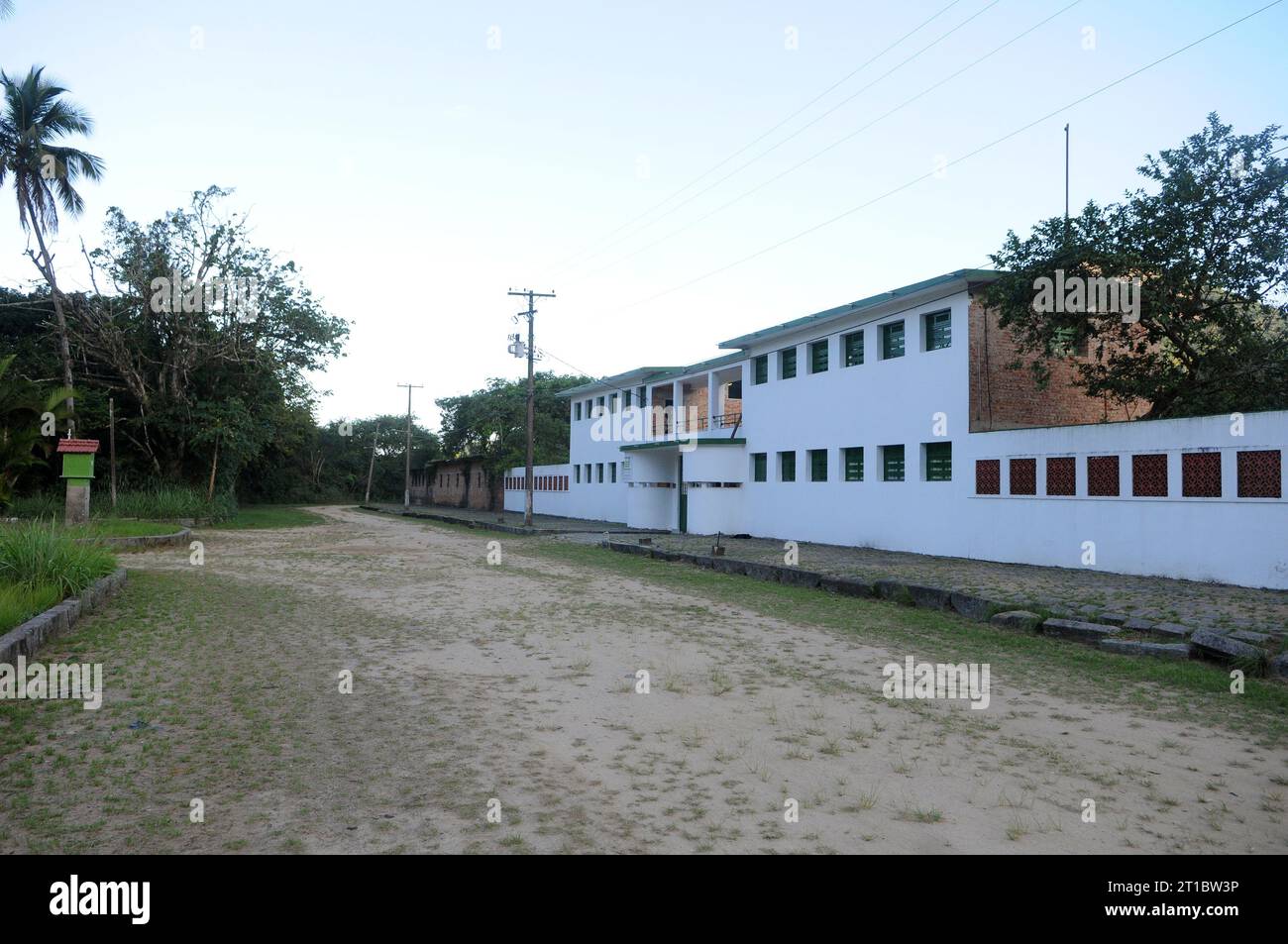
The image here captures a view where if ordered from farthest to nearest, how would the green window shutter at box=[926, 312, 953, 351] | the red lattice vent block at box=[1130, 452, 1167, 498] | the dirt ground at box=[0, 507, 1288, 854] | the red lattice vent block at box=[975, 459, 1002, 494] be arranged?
the green window shutter at box=[926, 312, 953, 351], the red lattice vent block at box=[975, 459, 1002, 494], the red lattice vent block at box=[1130, 452, 1167, 498], the dirt ground at box=[0, 507, 1288, 854]

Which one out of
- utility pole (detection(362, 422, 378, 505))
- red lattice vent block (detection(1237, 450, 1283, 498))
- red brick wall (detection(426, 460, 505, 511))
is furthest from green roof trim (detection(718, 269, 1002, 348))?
utility pole (detection(362, 422, 378, 505))

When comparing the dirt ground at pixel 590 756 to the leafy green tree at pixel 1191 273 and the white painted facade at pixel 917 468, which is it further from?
the leafy green tree at pixel 1191 273

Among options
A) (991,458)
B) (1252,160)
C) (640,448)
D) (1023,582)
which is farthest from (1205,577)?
(640,448)

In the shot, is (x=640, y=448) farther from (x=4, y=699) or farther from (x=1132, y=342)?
(x=4, y=699)

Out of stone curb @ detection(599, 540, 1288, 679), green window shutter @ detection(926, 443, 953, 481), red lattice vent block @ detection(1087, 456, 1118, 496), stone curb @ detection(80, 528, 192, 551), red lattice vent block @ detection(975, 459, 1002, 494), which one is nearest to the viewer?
stone curb @ detection(599, 540, 1288, 679)

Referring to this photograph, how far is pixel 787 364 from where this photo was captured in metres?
26.8

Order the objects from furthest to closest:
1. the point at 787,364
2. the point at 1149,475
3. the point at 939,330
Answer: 1. the point at 787,364
2. the point at 939,330
3. the point at 1149,475

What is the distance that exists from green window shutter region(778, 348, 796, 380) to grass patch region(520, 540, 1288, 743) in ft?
39.9

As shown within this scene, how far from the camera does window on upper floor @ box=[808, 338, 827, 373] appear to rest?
25.0m

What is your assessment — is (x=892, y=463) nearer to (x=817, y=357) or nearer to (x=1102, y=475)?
(x=817, y=357)

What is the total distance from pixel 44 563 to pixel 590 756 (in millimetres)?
8908

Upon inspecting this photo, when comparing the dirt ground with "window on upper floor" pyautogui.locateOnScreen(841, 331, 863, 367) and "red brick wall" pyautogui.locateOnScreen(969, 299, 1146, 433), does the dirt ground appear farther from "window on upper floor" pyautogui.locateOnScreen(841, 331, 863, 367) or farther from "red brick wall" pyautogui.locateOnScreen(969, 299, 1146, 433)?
"window on upper floor" pyautogui.locateOnScreen(841, 331, 863, 367)

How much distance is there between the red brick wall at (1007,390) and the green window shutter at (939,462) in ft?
3.42

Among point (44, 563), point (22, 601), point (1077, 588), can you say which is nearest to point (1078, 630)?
point (1077, 588)
